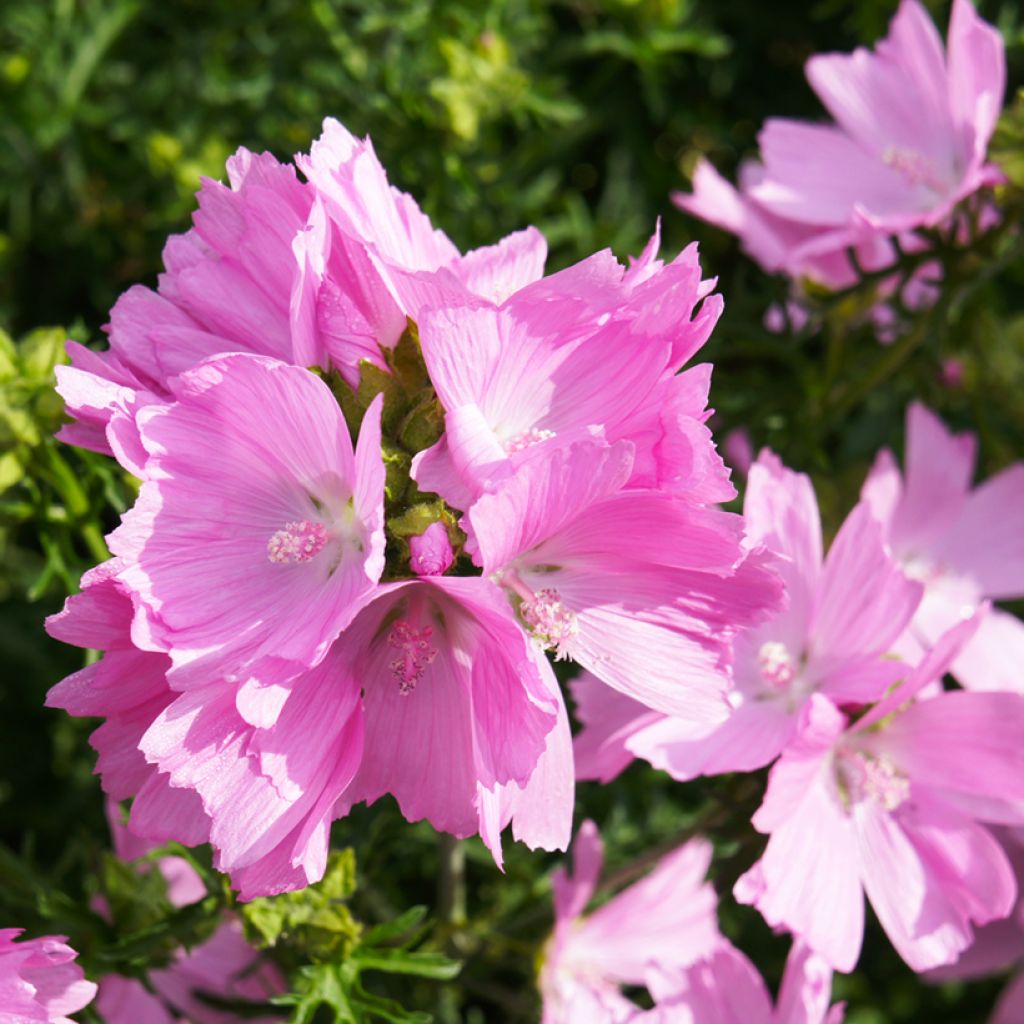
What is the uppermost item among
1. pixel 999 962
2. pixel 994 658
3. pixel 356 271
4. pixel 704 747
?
pixel 356 271

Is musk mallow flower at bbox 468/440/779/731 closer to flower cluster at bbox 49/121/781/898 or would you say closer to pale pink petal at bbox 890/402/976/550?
flower cluster at bbox 49/121/781/898

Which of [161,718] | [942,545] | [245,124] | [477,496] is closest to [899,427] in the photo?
[942,545]

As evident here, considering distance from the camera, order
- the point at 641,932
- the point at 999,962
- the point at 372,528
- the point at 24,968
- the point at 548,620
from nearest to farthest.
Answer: the point at 372,528 < the point at 548,620 < the point at 24,968 < the point at 641,932 < the point at 999,962

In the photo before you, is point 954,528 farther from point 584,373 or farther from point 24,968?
point 24,968

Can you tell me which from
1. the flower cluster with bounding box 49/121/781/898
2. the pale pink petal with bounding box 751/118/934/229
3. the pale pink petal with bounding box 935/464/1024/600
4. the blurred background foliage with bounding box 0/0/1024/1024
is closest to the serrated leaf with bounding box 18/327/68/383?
the blurred background foliage with bounding box 0/0/1024/1024

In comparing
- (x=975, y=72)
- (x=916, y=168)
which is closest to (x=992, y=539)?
(x=916, y=168)

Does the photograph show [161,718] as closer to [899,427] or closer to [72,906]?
[72,906]
